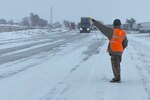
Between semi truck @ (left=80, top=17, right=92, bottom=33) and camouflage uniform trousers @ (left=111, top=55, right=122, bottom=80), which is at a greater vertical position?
camouflage uniform trousers @ (left=111, top=55, right=122, bottom=80)

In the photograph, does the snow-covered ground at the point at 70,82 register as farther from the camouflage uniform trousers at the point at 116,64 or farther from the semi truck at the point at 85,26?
the semi truck at the point at 85,26

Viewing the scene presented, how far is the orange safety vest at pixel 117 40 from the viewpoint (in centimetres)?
1188

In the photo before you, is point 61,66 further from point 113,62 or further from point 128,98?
point 128,98

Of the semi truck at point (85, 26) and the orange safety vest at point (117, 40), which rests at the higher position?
the orange safety vest at point (117, 40)

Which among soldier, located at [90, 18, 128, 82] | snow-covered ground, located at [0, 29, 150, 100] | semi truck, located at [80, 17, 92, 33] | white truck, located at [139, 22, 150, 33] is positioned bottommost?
white truck, located at [139, 22, 150, 33]

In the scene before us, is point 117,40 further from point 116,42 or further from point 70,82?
point 70,82

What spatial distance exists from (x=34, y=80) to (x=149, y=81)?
310 cm

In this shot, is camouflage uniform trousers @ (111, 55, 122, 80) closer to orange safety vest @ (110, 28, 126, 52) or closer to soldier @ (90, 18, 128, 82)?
soldier @ (90, 18, 128, 82)

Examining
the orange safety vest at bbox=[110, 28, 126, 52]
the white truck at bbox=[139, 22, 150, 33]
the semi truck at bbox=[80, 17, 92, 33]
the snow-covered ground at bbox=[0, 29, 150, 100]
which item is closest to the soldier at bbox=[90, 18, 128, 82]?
the orange safety vest at bbox=[110, 28, 126, 52]

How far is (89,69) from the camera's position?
14703 mm

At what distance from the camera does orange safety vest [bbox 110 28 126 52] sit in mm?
11883

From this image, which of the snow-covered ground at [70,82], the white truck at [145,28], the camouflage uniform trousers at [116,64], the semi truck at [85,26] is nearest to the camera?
the snow-covered ground at [70,82]

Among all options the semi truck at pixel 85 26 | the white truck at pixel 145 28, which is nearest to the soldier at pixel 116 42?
the semi truck at pixel 85 26

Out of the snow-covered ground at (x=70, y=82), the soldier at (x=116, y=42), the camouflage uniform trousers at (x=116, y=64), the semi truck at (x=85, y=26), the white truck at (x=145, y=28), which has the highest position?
the soldier at (x=116, y=42)
